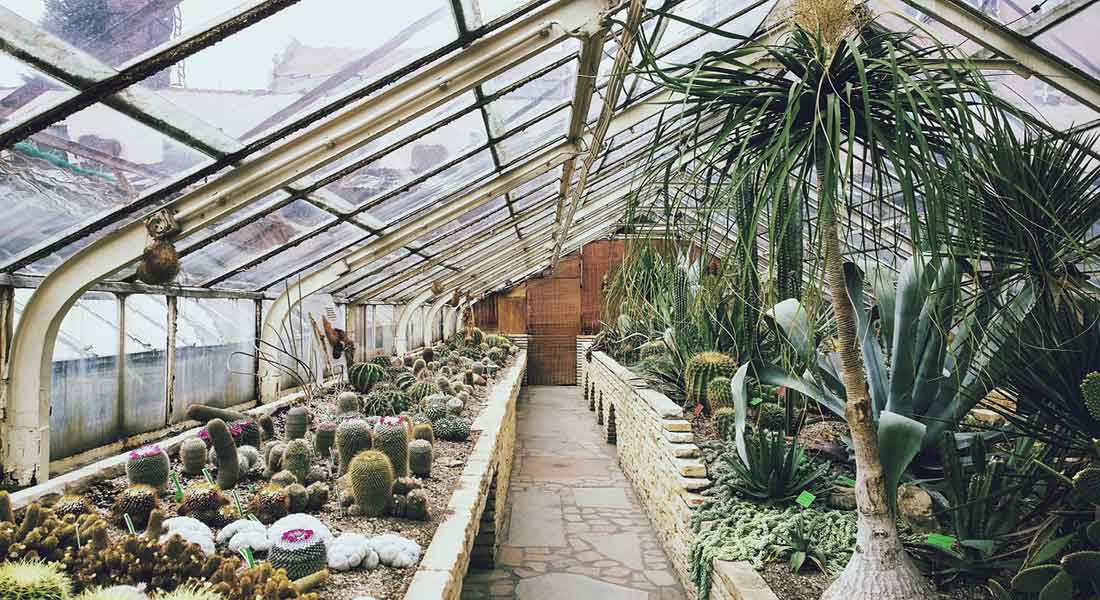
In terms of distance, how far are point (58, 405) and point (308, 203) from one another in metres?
1.82

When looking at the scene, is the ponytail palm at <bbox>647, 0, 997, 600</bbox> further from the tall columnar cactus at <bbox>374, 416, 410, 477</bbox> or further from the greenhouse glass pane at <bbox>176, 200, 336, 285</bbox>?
the greenhouse glass pane at <bbox>176, 200, 336, 285</bbox>

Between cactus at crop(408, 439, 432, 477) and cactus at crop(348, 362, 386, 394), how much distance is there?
296 centimetres

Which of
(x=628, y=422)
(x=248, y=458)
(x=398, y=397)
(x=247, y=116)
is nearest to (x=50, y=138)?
(x=247, y=116)

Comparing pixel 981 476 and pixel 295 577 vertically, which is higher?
pixel 981 476

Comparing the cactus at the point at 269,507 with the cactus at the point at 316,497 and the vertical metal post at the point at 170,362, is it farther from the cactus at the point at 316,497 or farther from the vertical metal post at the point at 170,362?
the vertical metal post at the point at 170,362

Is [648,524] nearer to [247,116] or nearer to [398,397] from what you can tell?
[398,397]

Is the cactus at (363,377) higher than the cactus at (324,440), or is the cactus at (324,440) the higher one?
the cactus at (363,377)

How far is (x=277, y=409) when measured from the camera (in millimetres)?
5734

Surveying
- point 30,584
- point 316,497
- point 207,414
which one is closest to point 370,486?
point 316,497

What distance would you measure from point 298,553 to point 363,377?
4477mm

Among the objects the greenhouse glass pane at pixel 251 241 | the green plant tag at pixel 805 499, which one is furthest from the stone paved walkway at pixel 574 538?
the greenhouse glass pane at pixel 251 241

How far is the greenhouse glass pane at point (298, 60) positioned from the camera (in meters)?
2.79

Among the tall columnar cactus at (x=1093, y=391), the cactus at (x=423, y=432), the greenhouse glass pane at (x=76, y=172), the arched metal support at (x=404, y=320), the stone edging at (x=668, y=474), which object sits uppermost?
the greenhouse glass pane at (x=76, y=172)

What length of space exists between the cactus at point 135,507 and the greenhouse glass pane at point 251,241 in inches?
72.4
